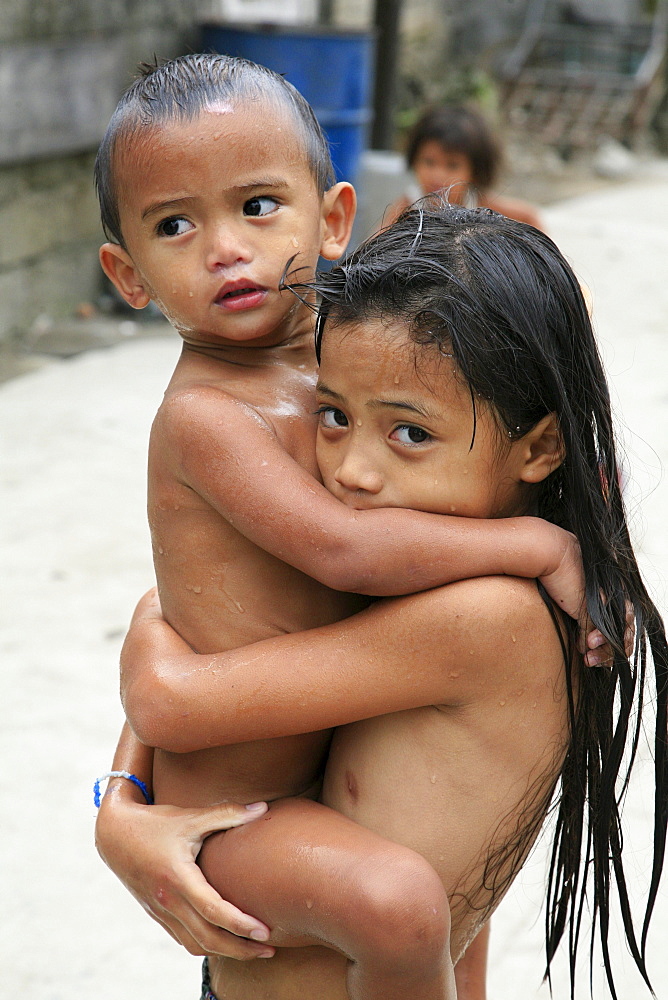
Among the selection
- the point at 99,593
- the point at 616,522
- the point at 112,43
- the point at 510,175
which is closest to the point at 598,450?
the point at 616,522

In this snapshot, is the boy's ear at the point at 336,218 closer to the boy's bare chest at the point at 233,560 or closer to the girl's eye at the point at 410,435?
the boy's bare chest at the point at 233,560

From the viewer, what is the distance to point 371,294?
3.90ft

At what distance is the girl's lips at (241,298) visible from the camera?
128 centimetres

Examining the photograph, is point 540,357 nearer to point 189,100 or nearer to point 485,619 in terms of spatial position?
point 485,619

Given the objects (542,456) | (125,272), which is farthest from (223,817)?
(125,272)

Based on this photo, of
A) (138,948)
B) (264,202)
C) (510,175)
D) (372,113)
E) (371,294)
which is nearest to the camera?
(371,294)

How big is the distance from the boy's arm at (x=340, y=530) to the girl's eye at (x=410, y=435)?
0.08 metres

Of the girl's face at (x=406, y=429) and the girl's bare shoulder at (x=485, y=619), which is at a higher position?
the girl's face at (x=406, y=429)

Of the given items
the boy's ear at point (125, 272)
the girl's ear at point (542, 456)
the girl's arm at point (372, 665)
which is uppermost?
the boy's ear at point (125, 272)

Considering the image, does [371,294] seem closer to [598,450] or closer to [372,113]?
[598,450]

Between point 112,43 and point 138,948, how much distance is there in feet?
16.6

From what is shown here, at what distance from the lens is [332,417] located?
1247 millimetres

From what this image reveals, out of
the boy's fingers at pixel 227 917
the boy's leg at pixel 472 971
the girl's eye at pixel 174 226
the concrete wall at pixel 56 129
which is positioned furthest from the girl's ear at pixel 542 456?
the concrete wall at pixel 56 129

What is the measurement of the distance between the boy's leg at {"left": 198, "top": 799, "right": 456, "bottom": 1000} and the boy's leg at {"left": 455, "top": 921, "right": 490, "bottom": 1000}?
1.50ft
